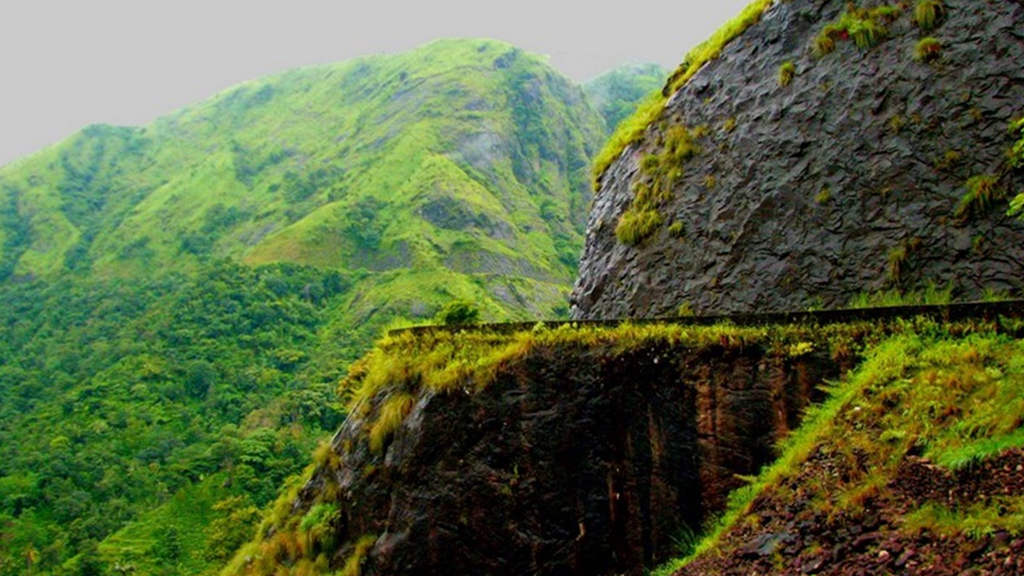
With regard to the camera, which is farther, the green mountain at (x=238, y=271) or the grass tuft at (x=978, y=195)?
the green mountain at (x=238, y=271)

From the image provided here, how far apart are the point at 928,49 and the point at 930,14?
0.72 m

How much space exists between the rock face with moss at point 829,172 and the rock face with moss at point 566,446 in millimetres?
3654

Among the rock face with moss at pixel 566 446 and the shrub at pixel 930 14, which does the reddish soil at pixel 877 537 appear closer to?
the rock face with moss at pixel 566 446

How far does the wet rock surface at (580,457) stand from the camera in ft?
30.3

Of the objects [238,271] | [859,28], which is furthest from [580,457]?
[238,271]

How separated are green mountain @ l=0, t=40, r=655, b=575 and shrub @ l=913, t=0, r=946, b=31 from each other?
77.2ft

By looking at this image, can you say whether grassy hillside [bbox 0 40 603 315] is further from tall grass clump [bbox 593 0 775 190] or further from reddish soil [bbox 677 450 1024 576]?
reddish soil [bbox 677 450 1024 576]

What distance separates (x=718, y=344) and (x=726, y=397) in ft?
2.17

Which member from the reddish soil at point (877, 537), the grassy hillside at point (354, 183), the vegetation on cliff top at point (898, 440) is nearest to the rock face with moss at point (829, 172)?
the vegetation on cliff top at point (898, 440)

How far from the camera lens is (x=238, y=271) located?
342ft

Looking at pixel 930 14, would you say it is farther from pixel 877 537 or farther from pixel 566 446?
pixel 877 537

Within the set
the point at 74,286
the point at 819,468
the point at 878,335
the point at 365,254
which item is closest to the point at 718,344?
the point at 878,335

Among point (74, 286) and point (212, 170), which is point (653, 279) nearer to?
point (74, 286)

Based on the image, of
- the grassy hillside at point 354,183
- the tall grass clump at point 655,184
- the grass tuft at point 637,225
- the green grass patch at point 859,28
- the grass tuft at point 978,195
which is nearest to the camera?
the grass tuft at point 978,195
